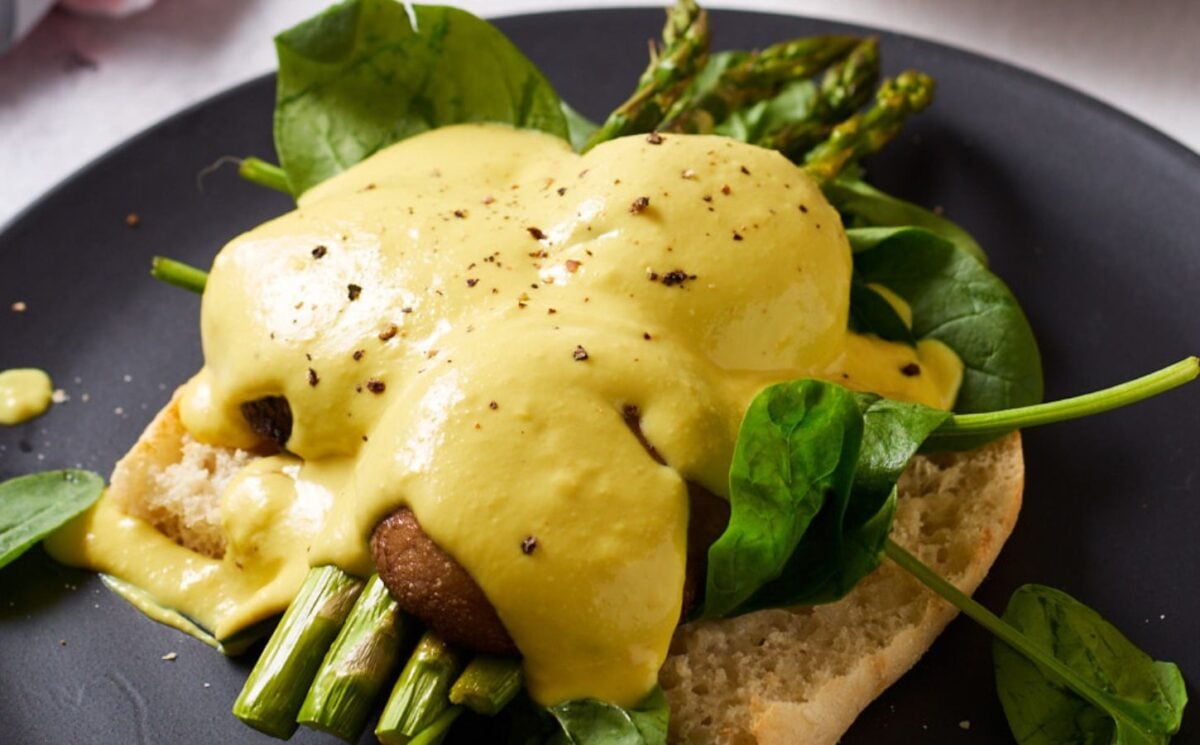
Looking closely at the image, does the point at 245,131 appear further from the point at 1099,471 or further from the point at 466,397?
the point at 1099,471

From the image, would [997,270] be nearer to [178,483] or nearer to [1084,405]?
[1084,405]

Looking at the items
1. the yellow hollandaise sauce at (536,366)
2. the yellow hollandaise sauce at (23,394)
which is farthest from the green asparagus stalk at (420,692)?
the yellow hollandaise sauce at (23,394)

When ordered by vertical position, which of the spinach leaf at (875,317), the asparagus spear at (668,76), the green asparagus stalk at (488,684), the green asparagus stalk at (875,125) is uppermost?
the asparagus spear at (668,76)

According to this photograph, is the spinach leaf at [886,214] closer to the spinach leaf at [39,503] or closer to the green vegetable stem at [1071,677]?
the green vegetable stem at [1071,677]

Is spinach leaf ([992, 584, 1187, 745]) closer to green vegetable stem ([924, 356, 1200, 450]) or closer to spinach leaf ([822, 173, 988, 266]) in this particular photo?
green vegetable stem ([924, 356, 1200, 450])

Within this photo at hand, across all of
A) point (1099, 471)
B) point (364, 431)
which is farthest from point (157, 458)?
point (1099, 471)
